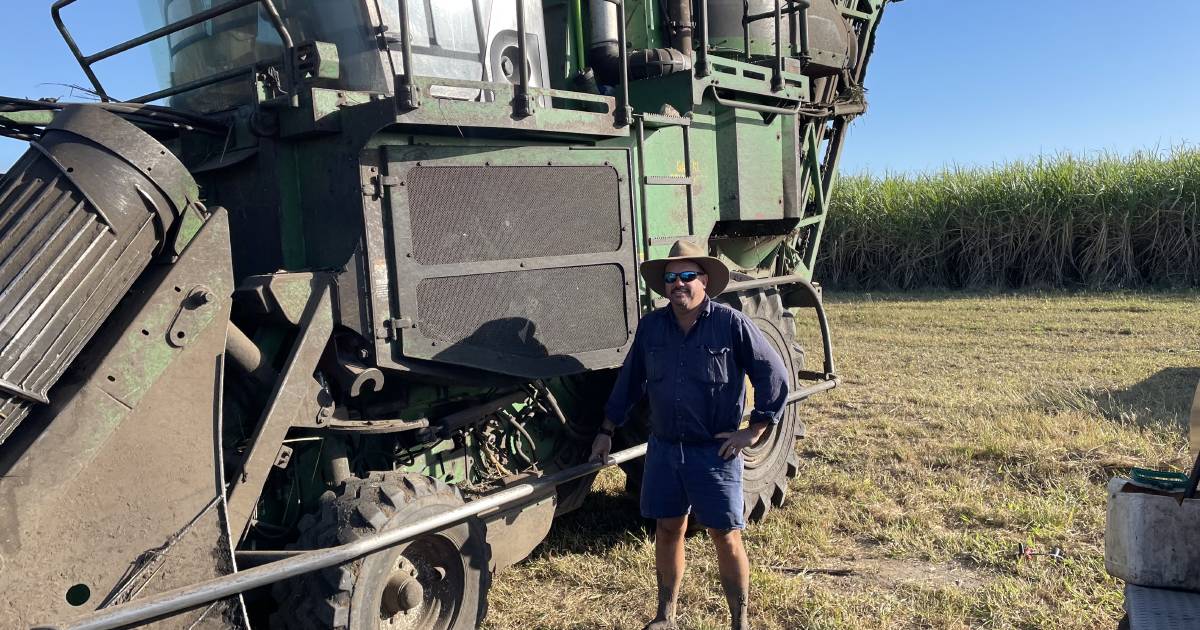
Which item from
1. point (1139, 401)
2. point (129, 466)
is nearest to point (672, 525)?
point (129, 466)

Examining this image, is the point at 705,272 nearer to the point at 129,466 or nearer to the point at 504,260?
the point at 504,260

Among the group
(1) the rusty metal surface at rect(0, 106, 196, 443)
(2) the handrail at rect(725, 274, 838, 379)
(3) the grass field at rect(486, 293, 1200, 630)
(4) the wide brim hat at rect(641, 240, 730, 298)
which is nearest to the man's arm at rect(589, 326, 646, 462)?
(4) the wide brim hat at rect(641, 240, 730, 298)

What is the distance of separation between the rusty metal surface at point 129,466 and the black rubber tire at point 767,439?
95.5 inches

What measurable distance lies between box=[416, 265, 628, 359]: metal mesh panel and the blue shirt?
1.66ft

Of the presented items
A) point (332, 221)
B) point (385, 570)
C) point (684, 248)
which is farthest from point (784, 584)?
point (332, 221)

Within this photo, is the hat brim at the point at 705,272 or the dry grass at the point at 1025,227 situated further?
the dry grass at the point at 1025,227

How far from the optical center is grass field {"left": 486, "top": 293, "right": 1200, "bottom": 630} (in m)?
4.39

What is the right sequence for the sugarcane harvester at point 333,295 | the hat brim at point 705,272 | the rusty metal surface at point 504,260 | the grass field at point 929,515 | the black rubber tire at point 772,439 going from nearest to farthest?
1. the sugarcane harvester at point 333,295
2. the rusty metal surface at point 504,260
3. the hat brim at point 705,272
4. the grass field at point 929,515
5. the black rubber tire at point 772,439

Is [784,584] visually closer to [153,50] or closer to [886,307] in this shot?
[153,50]

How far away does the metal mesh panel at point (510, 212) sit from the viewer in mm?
3881

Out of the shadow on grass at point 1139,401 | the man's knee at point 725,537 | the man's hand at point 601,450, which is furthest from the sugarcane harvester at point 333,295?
the shadow on grass at point 1139,401

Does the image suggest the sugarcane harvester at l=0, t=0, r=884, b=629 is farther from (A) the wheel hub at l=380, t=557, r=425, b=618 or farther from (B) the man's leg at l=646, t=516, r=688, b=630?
(B) the man's leg at l=646, t=516, r=688, b=630

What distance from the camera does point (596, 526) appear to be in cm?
562

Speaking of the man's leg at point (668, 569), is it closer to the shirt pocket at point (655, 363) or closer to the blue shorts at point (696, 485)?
the blue shorts at point (696, 485)
